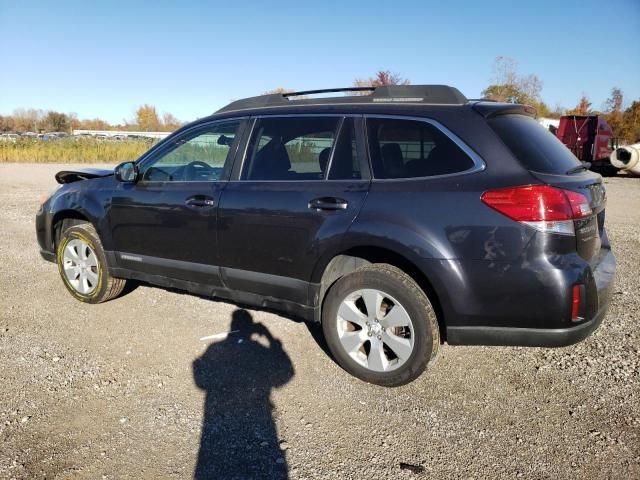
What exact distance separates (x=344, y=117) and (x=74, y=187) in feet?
9.72

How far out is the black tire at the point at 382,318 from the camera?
3070 millimetres

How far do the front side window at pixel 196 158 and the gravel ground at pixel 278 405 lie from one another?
1.30m

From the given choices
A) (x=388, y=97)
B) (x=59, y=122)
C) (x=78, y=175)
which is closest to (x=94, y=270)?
(x=78, y=175)

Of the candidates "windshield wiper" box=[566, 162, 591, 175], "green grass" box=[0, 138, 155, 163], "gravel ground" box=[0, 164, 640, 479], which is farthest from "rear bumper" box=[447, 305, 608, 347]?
"green grass" box=[0, 138, 155, 163]

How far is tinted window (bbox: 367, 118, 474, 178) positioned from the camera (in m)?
3.04

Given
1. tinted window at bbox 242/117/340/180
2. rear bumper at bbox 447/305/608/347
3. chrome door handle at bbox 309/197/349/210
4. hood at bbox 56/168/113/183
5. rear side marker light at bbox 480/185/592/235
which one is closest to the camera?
rear side marker light at bbox 480/185/592/235

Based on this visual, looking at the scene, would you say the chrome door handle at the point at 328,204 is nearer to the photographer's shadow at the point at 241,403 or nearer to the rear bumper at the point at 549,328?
the rear bumper at the point at 549,328

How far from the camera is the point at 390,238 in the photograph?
3.08 m

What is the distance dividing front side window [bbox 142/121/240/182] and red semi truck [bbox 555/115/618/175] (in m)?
20.1

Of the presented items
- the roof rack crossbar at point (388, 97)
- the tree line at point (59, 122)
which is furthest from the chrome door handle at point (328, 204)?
the tree line at point (59, 122)

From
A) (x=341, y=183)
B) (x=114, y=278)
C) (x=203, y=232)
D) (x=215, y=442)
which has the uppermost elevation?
(x=341, y=183)

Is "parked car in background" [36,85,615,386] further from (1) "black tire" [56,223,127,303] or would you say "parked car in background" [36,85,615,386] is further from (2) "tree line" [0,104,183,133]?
(2) "tree line" [0,104,183,133]

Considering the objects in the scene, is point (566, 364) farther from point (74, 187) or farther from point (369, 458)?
point (74, 187)

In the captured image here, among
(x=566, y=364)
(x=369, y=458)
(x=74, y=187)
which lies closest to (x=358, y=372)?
(x=369, y=458)
